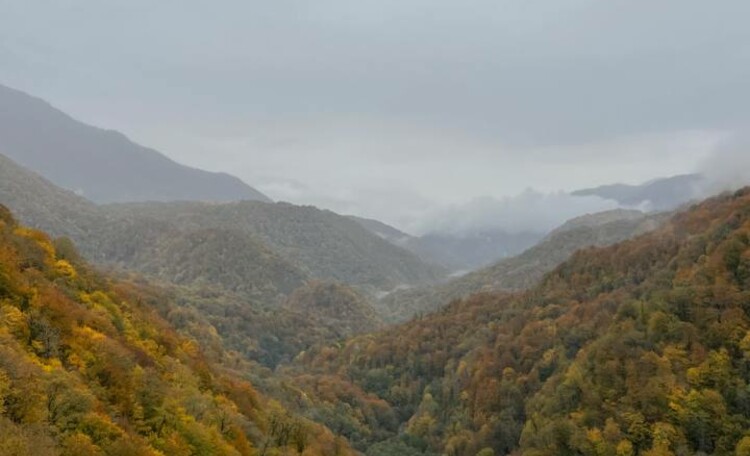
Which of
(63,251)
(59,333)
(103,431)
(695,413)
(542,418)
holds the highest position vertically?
(63,251)

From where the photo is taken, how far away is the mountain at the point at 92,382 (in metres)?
59.2

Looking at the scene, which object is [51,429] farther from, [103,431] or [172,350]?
[172,350]

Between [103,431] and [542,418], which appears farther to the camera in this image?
[542,418]

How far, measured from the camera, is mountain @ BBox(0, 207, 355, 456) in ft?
194

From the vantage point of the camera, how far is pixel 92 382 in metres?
75.5

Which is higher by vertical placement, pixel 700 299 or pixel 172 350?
pixel 700 299

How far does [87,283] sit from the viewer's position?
124 metres

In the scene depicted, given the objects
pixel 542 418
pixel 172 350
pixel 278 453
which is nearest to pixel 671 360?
pixel 542 418

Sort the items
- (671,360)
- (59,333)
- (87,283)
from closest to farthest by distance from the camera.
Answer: (59,333), (87,283), (671,360)

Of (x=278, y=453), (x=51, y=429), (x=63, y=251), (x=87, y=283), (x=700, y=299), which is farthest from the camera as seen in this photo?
(x=700, y=299)

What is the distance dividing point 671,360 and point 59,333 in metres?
132

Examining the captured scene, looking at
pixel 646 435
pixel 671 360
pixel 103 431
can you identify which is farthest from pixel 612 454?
pixel 103 431

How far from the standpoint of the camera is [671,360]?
509ft

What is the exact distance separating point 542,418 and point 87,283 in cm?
11252
